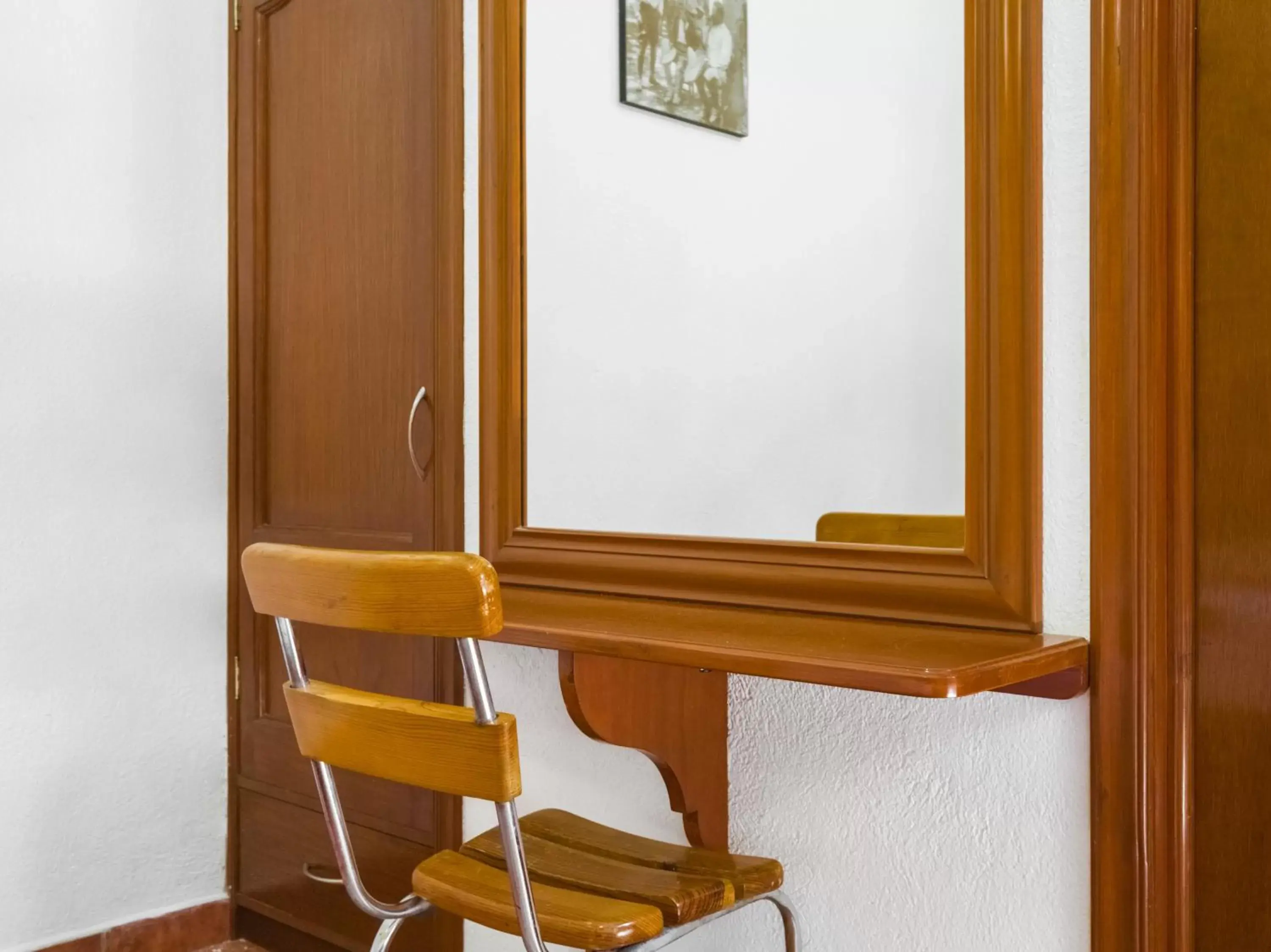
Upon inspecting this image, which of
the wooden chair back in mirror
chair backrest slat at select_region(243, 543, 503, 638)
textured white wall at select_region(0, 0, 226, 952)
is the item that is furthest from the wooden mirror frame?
textured white wall at select_region(0, 0, 226, 952)

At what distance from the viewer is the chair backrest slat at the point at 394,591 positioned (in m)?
0.91

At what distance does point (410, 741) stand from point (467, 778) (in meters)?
0.08

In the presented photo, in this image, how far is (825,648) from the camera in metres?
1.02

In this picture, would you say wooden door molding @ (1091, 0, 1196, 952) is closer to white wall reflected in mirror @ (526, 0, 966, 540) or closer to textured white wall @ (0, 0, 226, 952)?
white wall reflected in mirror @ (526, 0, 966, 540)

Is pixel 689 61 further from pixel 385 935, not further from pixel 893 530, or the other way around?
pixel 385 935

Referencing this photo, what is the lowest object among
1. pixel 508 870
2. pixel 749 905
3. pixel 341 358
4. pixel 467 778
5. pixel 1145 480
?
pixel 749 905

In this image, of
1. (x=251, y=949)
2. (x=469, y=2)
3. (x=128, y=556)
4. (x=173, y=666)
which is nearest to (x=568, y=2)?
(x=469, y=2)

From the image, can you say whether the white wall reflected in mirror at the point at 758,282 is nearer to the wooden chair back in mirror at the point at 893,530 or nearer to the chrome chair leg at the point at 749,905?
the wooden chair back in mirror at the point at 893,530

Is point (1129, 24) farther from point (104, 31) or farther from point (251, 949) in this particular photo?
point (251, 949)

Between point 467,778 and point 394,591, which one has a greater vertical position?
point 394,591

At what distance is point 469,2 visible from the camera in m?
1.66

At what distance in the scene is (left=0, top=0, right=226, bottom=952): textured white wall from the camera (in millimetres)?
1960

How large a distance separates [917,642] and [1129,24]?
1.95 ft

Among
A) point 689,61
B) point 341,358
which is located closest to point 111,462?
point 341,358
